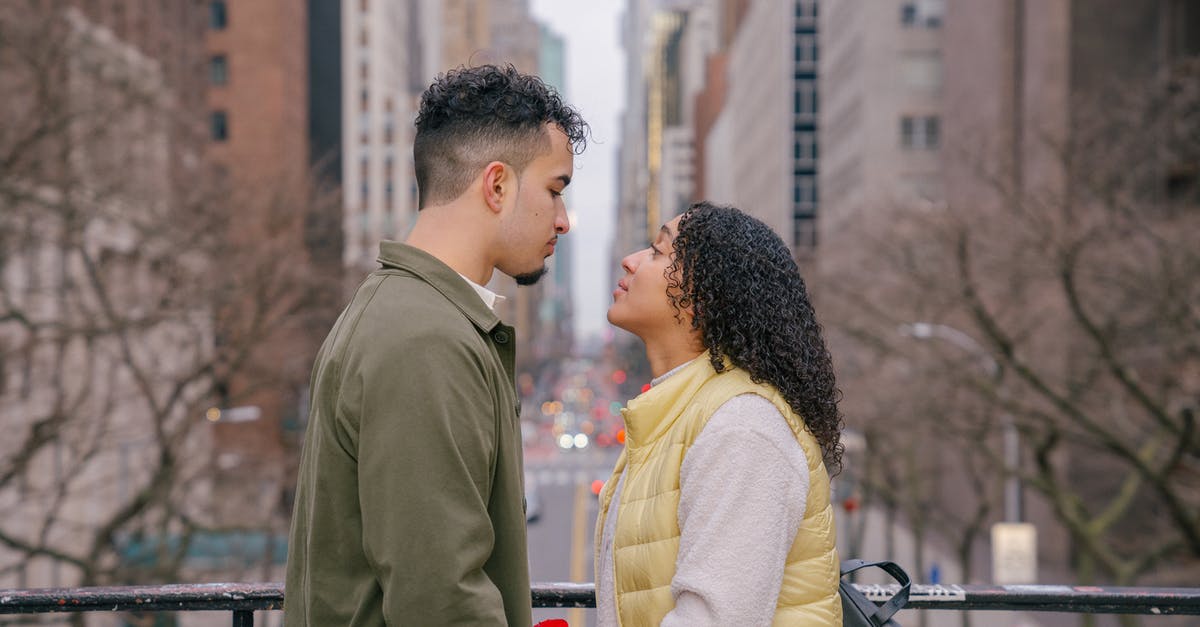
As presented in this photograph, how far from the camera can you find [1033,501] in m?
35.9

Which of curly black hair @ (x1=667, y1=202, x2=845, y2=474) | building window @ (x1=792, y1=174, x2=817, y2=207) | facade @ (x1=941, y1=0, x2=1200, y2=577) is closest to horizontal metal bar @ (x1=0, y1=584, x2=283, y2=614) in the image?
curly black hair @ (x1=667, y1=202, x2=845, y2=474)

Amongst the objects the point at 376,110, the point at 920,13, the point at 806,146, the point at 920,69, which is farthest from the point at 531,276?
the point at 376,110

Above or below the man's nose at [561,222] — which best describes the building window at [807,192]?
above

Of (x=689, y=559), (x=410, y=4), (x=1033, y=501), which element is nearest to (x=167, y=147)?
(x=689, y=559)

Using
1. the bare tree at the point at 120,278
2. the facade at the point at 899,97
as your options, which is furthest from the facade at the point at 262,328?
the facade at the point at 899,97

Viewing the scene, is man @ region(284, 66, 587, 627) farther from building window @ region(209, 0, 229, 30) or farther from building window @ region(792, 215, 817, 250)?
building window @ region(792, 215, 817, 250)

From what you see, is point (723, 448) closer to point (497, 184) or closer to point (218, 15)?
point (497, 184)

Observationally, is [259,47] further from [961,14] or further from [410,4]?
[410,4]

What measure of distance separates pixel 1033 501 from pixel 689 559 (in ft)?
120

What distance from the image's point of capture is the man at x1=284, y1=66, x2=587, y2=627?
206cm

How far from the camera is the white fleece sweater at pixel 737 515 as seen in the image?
7.64ft

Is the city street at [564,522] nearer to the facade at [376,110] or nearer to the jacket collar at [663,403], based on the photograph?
the jacket collar at [663,403]

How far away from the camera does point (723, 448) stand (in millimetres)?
2410

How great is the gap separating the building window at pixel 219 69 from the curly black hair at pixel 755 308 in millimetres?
57251
